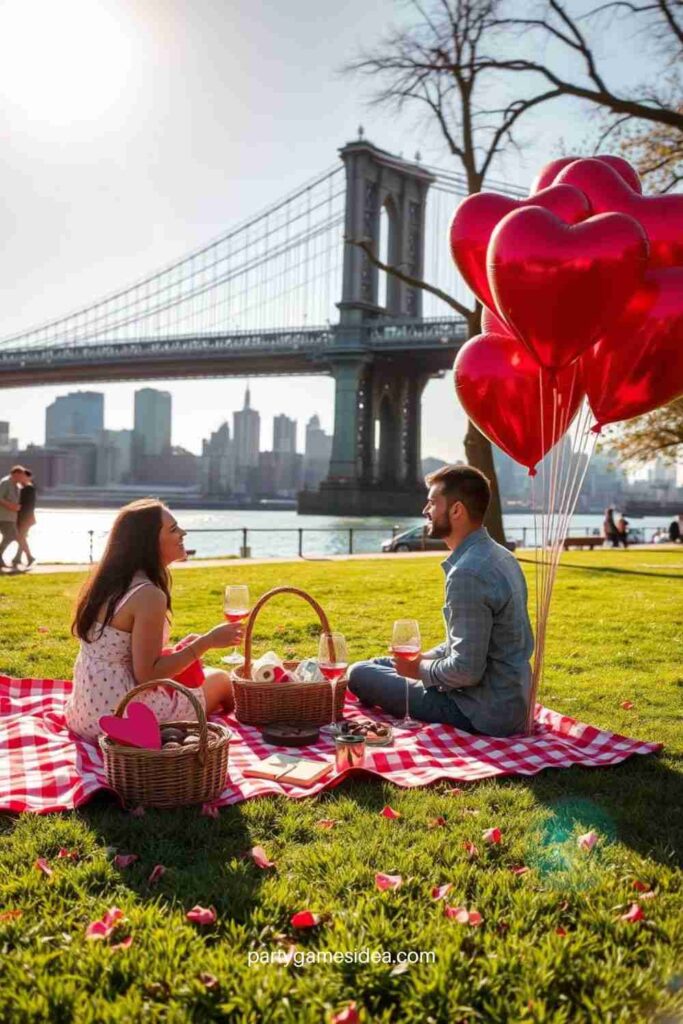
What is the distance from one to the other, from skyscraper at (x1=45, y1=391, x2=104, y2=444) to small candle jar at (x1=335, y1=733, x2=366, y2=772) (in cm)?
8070

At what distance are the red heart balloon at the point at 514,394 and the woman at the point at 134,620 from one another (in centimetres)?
127

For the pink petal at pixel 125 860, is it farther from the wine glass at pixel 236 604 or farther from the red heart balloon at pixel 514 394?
Answer: the red heart balloon at pixel 514 394

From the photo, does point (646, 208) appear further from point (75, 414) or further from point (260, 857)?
point (75, 414)

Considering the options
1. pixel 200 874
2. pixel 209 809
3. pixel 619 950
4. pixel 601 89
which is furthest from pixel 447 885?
pixel 601 89

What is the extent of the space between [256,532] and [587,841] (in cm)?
3487

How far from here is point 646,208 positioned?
11.0 ft

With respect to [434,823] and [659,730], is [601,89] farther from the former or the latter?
[434,823]

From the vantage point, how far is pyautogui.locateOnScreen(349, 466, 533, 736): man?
354 cm

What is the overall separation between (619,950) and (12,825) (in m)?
1.69

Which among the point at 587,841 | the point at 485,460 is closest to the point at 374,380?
the point at 485,460

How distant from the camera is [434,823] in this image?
9.22ft

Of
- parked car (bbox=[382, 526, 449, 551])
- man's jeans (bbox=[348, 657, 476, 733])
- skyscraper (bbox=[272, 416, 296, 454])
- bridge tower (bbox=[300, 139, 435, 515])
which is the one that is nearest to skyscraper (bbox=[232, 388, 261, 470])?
skyscraper (bbox=[272, 416, 296, 454])

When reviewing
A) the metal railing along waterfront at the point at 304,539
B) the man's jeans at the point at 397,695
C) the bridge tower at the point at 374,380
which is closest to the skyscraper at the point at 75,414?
the bridge tower at the point at 374,380

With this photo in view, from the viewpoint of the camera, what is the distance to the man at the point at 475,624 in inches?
139
